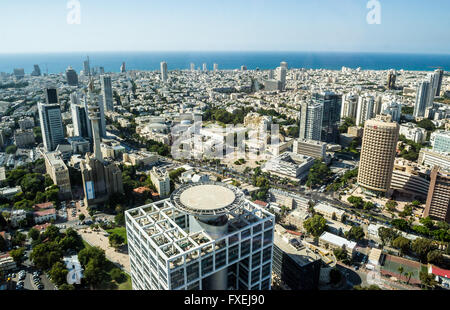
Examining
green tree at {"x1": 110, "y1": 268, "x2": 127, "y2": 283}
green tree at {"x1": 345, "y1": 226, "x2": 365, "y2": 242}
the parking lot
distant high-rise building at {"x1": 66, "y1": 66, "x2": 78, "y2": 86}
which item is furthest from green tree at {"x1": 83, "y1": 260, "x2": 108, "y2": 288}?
distant high-rise building at {"x1": 66, "y1": 66, "x2": 78, "y2": 86}

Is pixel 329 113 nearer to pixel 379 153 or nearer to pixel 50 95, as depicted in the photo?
pixel 379 153

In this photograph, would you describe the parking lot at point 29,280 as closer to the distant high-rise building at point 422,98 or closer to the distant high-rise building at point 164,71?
the distant high-rise building at point 422,98

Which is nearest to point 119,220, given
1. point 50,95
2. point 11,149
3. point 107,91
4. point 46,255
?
point 46,255

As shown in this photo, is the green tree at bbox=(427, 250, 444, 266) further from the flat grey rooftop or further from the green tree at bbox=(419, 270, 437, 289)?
the flat grey rooftop

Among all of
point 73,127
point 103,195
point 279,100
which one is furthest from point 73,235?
point 279,100

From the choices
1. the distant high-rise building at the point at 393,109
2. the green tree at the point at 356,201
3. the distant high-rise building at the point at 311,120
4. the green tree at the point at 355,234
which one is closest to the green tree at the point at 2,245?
the green tree at the point at 355,234
